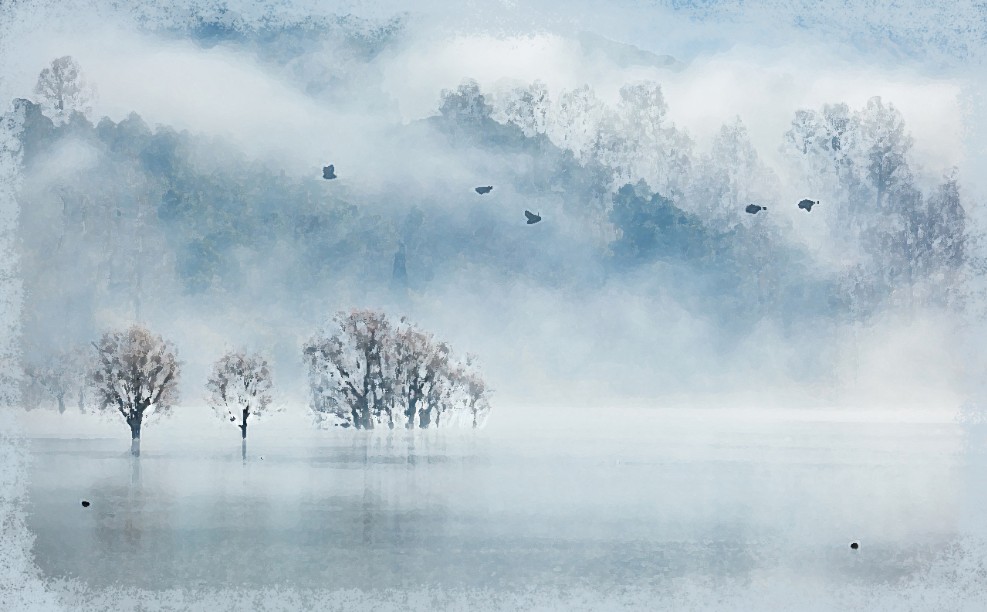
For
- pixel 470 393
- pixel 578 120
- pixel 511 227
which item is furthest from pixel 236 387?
pixel 511 227

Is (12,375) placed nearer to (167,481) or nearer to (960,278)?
(167,481)

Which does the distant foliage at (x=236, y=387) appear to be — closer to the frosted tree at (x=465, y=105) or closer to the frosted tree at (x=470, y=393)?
the frosted tree at (x=470, y=393)

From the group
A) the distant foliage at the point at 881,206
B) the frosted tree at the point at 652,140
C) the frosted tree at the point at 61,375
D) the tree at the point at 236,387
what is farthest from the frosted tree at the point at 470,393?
the distant foliage at the point at 881,206

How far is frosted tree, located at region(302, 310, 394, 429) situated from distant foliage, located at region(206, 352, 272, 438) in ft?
5.37

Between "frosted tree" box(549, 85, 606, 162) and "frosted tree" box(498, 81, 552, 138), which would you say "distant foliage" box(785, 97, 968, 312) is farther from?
"frosted tree" box(498, 81, 552, 138)

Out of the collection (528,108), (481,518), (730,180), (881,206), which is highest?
(528,108)

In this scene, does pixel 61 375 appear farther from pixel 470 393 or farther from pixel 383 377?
pixel 470 393

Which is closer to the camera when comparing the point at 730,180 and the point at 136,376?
the point at 136,376

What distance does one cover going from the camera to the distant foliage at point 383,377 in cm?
3291

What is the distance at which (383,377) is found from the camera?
3284cm

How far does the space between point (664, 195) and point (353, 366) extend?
82.8 ft

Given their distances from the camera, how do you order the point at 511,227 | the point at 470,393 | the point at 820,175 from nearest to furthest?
the point at 470,393 → the point at 820,175 → the point at 511,227

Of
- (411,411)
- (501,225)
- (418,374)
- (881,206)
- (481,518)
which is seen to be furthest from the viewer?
(501,225)

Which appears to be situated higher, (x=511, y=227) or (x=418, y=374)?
(x=511, y=227)
